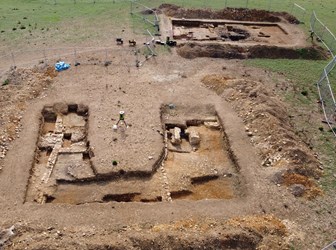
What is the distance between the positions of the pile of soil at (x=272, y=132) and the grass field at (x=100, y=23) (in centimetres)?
220

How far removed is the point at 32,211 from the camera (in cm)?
2373

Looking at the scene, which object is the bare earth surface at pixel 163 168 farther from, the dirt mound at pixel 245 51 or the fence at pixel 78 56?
the dirt mound at pixel 245 51

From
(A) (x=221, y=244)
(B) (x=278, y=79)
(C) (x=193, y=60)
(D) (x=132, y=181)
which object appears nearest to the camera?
(A) (x=221, y=244)

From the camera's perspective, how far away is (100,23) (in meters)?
48.6

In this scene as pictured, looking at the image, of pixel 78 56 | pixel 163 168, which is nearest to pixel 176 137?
pixel 163 168


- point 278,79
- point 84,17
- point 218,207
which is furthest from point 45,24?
point 218,207

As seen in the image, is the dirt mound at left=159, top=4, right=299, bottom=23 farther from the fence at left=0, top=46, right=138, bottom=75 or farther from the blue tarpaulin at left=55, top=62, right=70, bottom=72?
the blue tarpaulin at left=55, top=62, right=70, bottom=72

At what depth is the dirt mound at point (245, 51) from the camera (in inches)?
1687

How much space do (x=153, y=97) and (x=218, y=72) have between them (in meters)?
8.61

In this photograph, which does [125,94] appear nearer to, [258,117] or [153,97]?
[153,97]

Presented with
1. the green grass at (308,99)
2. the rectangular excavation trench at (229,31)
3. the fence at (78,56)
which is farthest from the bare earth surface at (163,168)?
the rectangular excavation trench at (229,31)

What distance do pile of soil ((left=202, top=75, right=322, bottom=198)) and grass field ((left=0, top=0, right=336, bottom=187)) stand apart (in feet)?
7.22

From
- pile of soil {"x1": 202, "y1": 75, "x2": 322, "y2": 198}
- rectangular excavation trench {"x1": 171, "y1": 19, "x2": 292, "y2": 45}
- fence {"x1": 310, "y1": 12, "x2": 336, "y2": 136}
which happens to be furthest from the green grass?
rectangular excavation trench {"x1": 171, "y1": 19, "x2": 292, "y2": 45}

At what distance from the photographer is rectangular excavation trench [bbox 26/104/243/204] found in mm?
26031
